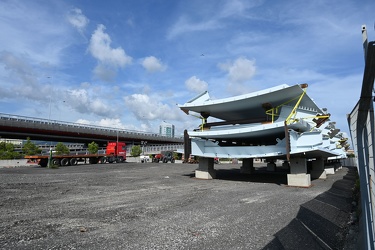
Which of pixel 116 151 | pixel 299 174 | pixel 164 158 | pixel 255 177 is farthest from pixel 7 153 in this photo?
pixel 299 174

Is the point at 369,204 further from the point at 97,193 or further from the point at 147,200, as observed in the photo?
the point at 97,193

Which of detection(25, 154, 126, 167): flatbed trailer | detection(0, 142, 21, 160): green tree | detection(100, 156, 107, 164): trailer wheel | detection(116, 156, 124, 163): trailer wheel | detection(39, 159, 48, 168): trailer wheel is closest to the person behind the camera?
detection(25, 154, 126, 167): flatbed trailer

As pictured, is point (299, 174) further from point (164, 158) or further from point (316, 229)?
point (164, 158)

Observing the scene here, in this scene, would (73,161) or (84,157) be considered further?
(84,157)

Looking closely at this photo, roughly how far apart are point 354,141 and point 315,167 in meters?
22.9

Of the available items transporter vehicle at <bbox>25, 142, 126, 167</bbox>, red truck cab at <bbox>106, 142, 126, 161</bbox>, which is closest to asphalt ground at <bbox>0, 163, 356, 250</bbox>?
transporter vehicle at <bbox>25, 142, 126, 167</bbox>

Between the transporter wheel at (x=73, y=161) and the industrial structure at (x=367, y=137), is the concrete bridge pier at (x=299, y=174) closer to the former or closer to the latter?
the industrial structure at (x=367, y=137)

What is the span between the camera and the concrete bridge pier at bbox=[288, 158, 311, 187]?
16062mm

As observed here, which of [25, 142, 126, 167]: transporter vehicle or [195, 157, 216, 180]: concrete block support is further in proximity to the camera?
[25, 142, 126, 167]: transporter vehicle

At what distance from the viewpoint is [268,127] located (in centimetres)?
1627

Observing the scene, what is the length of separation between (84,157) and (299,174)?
3065 centimetres

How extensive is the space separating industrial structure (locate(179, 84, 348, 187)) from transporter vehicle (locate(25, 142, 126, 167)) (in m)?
20.0

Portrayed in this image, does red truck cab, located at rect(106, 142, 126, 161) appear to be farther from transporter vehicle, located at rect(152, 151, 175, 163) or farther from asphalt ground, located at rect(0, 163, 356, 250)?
asphalt ground, located at rect(0, 163, 356, 250)

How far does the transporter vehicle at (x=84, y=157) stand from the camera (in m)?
31.5
